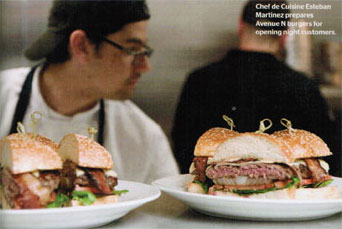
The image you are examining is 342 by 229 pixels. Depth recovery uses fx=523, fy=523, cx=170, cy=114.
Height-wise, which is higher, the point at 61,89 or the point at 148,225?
the point at 61,89

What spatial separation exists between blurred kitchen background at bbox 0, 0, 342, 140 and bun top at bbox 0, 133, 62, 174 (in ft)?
2.53

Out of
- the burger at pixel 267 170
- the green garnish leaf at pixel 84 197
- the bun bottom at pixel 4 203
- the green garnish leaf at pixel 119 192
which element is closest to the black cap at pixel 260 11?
the burger at pixel 267 170

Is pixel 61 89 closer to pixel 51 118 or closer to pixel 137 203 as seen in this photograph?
pixel 51 118

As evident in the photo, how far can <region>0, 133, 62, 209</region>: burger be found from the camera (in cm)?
146

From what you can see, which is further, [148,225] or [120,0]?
[120,0]

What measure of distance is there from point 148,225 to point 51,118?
92 cm

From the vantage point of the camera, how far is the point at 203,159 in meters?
1.90

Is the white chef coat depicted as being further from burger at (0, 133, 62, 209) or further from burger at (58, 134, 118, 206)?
burger at (0, 133, 62, 209)

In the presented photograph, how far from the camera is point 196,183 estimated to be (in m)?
1.86

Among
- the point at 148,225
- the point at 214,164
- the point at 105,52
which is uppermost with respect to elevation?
the point at 105,52

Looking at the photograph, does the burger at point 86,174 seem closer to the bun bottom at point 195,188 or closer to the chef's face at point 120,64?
the bun bottom at point 195,188

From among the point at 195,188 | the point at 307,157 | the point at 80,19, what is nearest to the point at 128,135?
the point at 80,19

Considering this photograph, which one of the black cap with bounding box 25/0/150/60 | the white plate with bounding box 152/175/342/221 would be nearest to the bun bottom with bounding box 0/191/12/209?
the white plate with bounding box 152/175/342/221

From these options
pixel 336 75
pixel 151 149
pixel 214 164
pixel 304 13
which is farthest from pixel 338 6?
pixel 151 149
